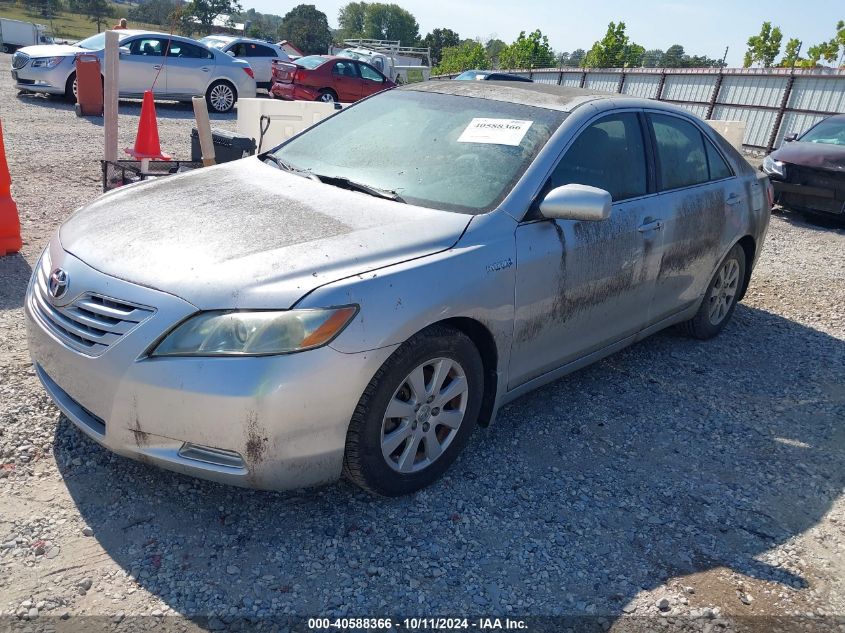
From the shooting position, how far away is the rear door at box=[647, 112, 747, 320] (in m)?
4.19

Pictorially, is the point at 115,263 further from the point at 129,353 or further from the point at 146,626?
the point at 146,626

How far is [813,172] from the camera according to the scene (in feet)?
32.6

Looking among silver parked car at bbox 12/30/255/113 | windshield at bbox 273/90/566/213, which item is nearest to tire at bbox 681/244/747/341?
windshield at bbox 273/90/566/213

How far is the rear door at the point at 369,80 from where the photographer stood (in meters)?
17.5

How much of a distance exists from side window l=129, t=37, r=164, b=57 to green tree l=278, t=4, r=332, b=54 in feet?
142

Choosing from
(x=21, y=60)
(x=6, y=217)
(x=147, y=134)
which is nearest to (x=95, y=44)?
(x=21, y=60)

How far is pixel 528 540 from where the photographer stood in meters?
2.85

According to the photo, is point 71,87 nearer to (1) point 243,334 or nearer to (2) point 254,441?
(1) point 243,334

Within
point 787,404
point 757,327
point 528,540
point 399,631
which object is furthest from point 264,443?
point 757,327

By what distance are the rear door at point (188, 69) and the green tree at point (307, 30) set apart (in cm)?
4287

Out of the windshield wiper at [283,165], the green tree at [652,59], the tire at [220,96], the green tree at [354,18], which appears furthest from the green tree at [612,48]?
the green tree at [354,18]

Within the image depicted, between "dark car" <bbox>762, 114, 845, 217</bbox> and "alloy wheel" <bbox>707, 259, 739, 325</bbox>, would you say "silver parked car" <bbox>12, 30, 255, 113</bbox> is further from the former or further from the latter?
"alloy wheel" <bbox>707, 259, 739, 325</bbox>

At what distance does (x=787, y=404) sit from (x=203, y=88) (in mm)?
14006

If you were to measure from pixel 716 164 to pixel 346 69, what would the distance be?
14020 mm
